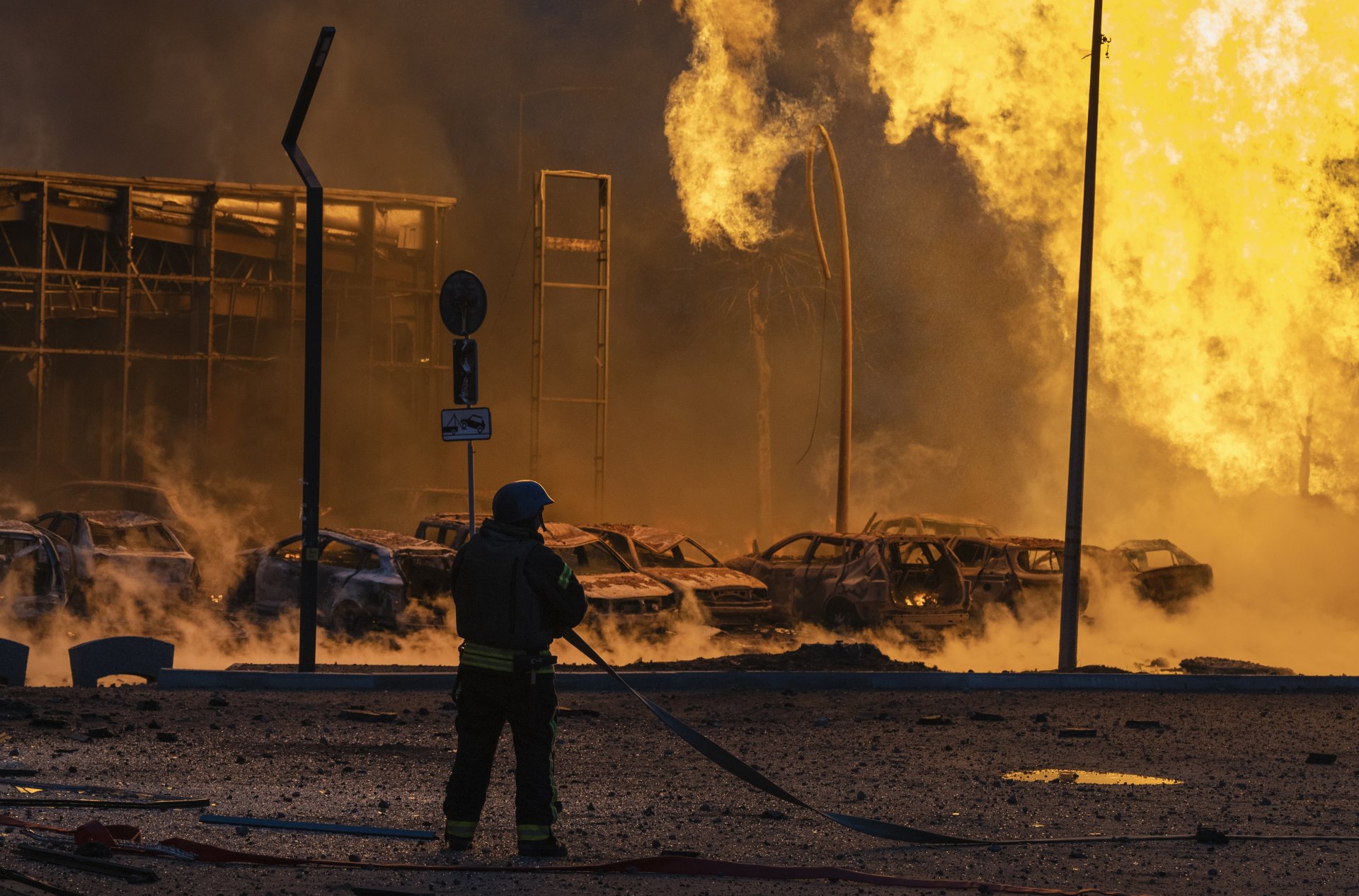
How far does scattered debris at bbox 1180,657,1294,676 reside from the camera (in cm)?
1752

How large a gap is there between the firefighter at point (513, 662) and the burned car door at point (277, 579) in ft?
39.0

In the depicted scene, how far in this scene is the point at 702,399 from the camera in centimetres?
4381

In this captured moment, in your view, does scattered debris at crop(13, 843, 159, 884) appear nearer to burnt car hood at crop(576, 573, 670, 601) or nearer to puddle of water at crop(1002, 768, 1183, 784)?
puddle of water at crop(1002, 768, 1183, 784)

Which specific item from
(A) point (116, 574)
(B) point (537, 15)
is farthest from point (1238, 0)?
(B) point (537, 15)

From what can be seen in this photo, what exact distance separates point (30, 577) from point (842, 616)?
9.31 meters

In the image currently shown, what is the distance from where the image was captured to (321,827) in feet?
24.6

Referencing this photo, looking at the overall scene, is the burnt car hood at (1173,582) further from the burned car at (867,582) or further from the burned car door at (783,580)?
the burned car door at (783,580)

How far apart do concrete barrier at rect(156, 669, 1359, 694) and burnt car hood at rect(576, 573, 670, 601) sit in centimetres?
327

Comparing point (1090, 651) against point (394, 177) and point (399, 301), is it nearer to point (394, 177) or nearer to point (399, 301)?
point (399, 301)

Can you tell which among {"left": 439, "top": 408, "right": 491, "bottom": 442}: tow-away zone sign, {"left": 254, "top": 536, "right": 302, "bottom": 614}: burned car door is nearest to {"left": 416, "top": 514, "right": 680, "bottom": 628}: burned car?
{"left": 254, "top": 536, "right": 302, "bottom": 614}: burned car door

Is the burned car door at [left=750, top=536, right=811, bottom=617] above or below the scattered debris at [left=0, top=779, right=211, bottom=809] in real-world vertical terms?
below

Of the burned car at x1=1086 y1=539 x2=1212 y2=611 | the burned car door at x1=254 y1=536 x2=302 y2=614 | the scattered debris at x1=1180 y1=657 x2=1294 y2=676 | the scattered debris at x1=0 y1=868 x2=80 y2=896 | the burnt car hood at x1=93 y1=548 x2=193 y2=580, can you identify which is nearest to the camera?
the scattered debris at x1=0 y1=868 x2=80 y2=896

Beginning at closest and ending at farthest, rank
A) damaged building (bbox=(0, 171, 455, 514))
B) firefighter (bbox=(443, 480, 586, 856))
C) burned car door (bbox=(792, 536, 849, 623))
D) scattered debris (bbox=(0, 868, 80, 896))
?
scattered debris (bbox=(0, 868, 80, 896)), firefighter (bbox=(443, 480, 586, 856)), burned car door (bbox=(792, 536, 849, 623)), damaged building (bbox=(0, 171, 455, 514))

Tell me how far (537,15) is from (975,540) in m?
26.7
